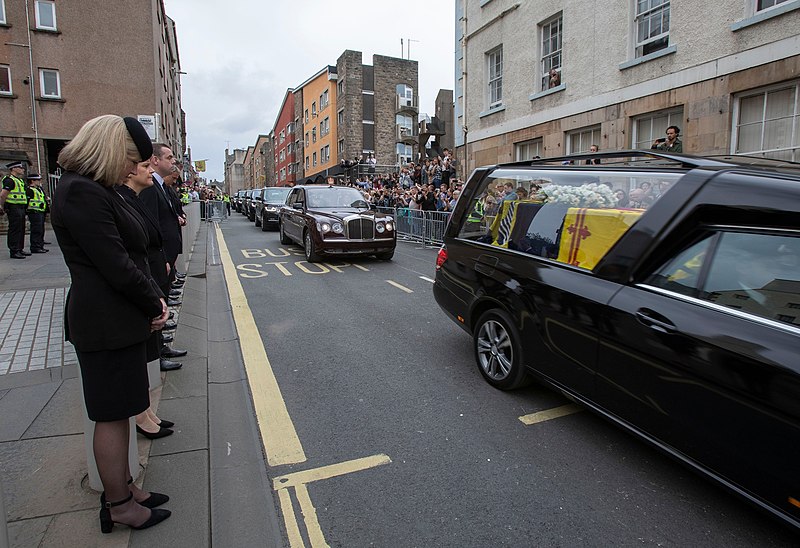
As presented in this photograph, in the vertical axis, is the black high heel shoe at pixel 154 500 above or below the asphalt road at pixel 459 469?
above

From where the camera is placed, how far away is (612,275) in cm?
304

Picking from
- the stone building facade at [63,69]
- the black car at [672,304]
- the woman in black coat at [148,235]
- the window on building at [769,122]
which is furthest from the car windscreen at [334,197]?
the stone building facade at [63,69]

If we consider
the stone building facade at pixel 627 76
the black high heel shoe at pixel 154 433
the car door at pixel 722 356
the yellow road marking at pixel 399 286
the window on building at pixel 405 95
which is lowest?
the black high heel shoe at pixel 154 433

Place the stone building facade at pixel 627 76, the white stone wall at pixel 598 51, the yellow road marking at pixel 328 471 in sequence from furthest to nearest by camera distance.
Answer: the white stone wall at pixel 598 51
the stone building facade at pixel 627 76
the yellow road marking at pixel 328 471

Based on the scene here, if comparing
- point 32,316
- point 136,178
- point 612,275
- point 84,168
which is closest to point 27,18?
point 32,316

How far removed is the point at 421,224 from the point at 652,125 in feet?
21.0

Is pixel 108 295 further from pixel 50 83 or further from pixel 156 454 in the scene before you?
pixel 50 83

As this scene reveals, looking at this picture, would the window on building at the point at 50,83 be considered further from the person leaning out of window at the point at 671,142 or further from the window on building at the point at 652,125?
the person leaning out of window at the point at 671,142

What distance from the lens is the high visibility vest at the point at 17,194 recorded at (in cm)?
1040

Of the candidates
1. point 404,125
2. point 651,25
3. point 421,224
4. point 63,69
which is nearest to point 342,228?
point 421,224

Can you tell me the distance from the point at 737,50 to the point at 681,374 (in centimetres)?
945

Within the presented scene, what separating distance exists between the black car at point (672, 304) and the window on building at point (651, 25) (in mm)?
9032

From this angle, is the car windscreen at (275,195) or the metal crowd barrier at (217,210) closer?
the car windscreen at (275,195)

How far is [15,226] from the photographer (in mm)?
10492
